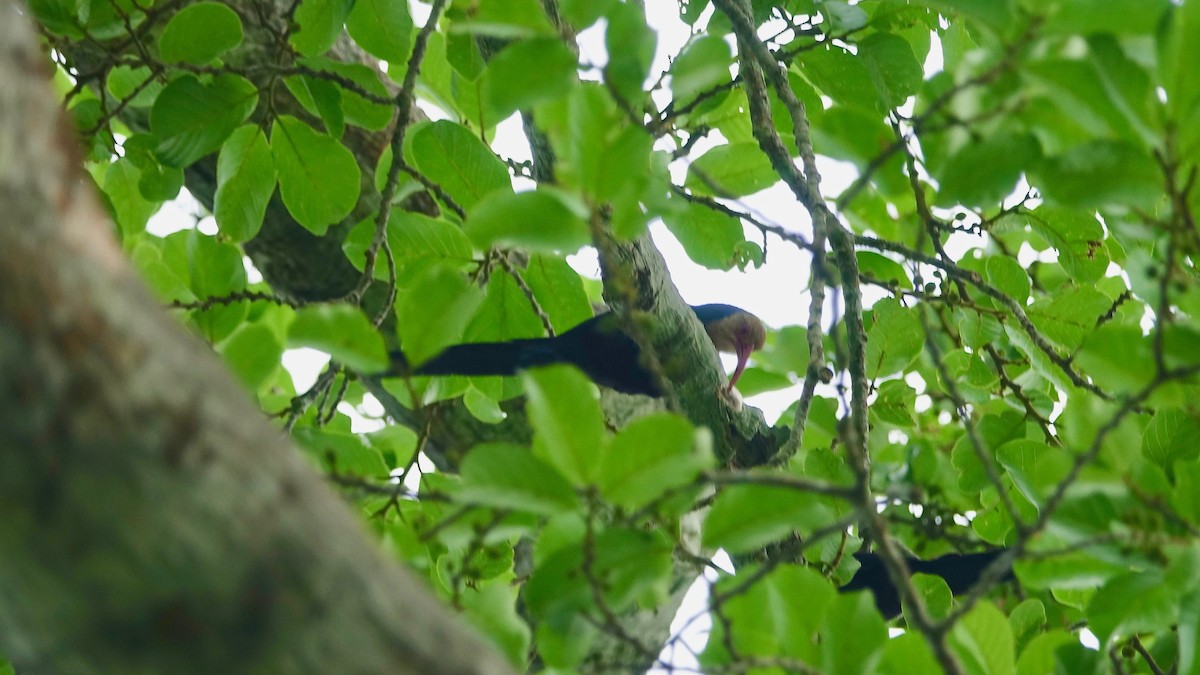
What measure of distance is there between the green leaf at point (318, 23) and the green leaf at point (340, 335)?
1429 mm

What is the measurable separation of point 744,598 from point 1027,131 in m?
0.75

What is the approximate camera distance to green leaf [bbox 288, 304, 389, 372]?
1.31 meters

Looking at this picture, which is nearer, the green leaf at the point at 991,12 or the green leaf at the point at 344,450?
the green leaf at the point at 991,12

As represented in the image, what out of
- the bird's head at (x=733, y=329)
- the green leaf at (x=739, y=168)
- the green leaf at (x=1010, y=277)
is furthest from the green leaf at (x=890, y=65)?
the bird's head at (x=733, y=329)

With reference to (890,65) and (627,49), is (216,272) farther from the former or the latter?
(890,65)

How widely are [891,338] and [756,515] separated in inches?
56.3

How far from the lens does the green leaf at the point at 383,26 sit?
2568mm

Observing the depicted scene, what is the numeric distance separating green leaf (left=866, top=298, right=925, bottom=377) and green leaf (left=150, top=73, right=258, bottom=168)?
1.61 meters

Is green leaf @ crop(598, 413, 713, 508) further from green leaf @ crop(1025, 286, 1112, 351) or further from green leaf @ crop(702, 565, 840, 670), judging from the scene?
green leaf @ crop(1025, 286, 1112, 351)

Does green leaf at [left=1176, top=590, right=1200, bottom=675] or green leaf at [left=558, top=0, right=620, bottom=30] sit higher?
green leaf at [left=558, top=0, right=620, bottom=30]

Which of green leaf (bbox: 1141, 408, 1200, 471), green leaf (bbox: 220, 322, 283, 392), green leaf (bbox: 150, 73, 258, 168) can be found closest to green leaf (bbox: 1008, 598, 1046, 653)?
green leaf (bbox: 1141, 408, 1200, 471)

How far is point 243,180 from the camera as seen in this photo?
2523 millimetres

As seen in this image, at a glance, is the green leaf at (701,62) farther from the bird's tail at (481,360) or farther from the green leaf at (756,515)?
the bird's tail at (481,360)

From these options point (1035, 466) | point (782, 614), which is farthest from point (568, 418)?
point (1035, 466)
